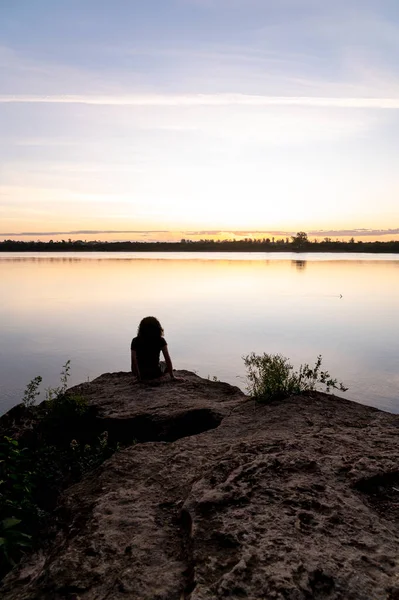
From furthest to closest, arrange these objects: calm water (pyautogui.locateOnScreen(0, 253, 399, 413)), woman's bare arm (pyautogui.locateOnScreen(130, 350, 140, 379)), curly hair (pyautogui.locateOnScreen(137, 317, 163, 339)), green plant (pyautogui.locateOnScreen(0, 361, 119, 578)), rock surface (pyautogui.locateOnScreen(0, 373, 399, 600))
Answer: calm water (pyautogui.locateOnScreen(0, 253, 399, 413)) < curly hair (pyautogui.locateOnScreen(137, 317, 163, 339)) < woman's bare arm (pyautogui.locateOnScreen(130, 350, 140, 379)) < green plant (pyautogui.locateOnScreen(0, 361, 119, 578)) < rock surface (pyautogui.locateOnScreen(0, 373, 399, 600))

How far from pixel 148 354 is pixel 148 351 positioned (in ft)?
0.24

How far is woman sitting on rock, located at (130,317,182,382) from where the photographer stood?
30.4ft

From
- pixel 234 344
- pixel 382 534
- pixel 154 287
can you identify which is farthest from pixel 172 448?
pixel 154 287

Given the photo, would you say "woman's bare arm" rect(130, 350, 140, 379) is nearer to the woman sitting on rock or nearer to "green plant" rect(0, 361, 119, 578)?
the woman sitting on rock

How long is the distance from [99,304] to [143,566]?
28.9 m

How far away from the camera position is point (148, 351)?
930 cm

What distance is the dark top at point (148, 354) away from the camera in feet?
30.4

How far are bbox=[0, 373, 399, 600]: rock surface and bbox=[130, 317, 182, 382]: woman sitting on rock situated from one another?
3.42 metres

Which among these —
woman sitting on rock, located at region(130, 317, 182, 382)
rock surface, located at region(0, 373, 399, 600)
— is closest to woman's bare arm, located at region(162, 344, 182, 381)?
woman sitting on rock, located at region(130, 317, 182, 382)

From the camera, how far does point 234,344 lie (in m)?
19.4

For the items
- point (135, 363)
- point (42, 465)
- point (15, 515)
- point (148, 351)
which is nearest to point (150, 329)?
point (148, 351)

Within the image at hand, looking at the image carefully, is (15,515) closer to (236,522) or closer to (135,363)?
(236,522)

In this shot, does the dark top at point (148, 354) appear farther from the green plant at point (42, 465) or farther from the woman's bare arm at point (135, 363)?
the green plant at point (42, 465)

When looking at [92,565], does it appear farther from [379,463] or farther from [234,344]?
[234,344]
